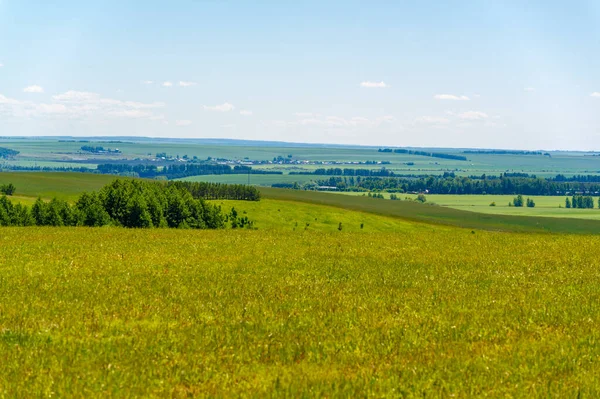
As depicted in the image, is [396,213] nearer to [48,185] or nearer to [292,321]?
[48,185]

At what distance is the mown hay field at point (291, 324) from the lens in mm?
14289

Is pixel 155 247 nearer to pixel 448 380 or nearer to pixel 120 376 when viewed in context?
pixel 120 376

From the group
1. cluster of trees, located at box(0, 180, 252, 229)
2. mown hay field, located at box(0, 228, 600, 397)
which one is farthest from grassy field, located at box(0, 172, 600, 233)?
mown hay field, located at box(0, 228, 600, 397)

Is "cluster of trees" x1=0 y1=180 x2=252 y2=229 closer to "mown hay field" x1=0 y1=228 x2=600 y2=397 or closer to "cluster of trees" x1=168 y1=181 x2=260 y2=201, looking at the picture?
"mown hay field" x1=0 y1=228 x2=600 y2=397

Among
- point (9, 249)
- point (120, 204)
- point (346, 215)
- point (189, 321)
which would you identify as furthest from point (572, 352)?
point (346, 215)

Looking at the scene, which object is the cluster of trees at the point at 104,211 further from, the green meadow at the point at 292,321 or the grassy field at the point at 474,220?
the grassy field at the point at 474,220

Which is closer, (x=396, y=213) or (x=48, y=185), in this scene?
(x=396, y=213)

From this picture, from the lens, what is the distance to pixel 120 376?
14.3 m

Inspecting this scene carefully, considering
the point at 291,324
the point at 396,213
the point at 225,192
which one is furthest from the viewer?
the point at 225,192

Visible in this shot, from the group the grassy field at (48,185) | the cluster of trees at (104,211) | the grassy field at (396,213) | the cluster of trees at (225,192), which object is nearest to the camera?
the cluster of trees at (104,211)

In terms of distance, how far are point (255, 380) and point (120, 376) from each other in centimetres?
310

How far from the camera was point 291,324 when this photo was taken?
19.1 meters

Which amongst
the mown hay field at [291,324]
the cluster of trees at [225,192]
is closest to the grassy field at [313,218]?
the cluster of trees at [225,192]

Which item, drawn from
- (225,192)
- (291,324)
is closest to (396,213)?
(225,192)
